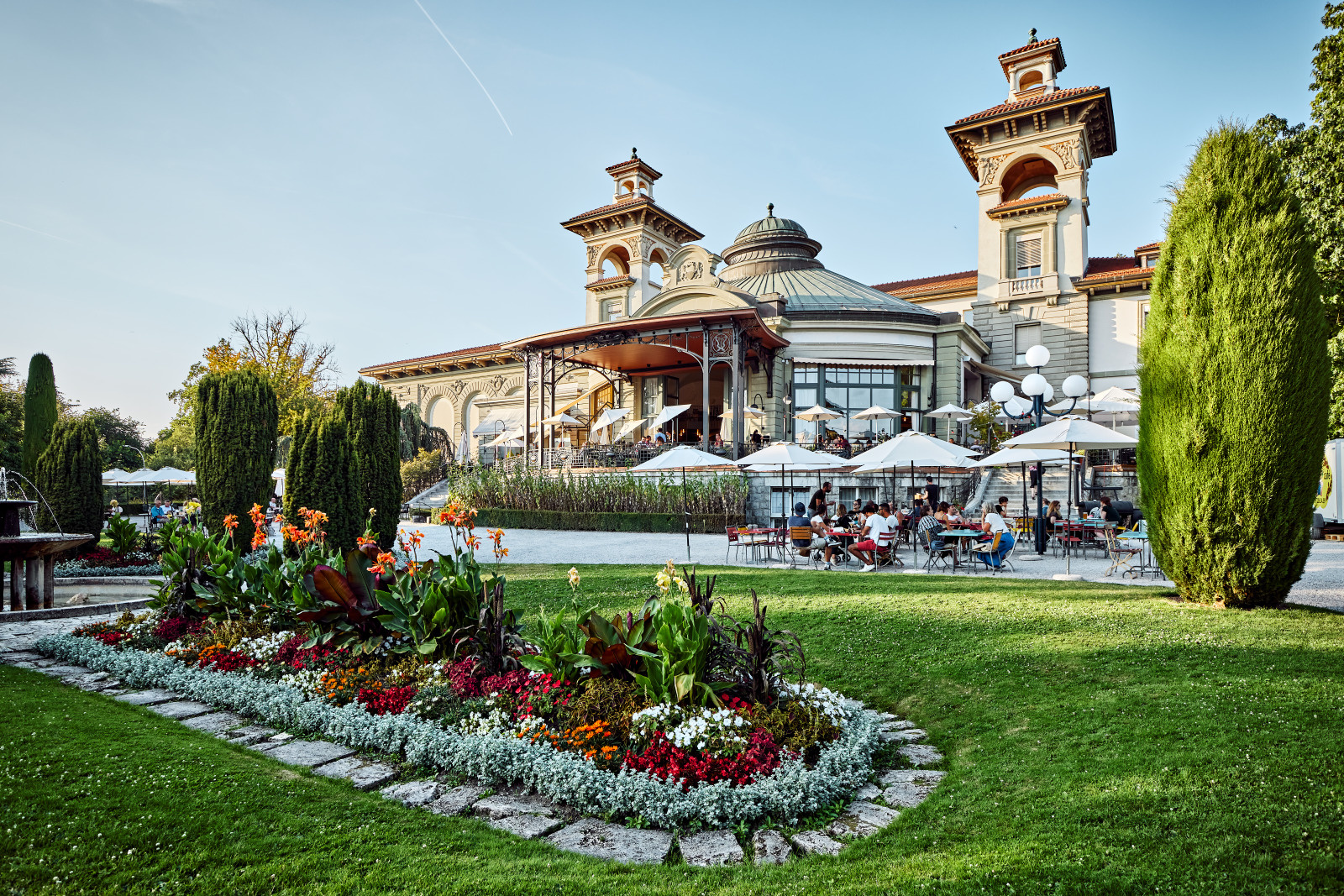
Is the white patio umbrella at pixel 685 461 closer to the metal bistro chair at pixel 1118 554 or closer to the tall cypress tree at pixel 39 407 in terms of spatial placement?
the metal bistro chair at pixel 1118 554

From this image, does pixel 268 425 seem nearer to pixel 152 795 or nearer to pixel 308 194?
pixel 308 194

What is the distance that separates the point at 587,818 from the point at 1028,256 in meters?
30.9

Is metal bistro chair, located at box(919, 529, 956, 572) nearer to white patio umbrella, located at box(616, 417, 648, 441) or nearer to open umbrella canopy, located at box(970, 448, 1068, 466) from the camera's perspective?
open umbrella canopy, located at box(970, 448, 1068, 466)

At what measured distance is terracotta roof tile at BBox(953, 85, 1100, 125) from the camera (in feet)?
89.2

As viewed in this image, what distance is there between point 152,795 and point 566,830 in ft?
6.30

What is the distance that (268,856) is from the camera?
2.89m

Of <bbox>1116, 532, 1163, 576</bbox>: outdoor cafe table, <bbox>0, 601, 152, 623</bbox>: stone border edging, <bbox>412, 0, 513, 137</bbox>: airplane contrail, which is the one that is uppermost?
<bbox>412, 0, 513, 137</bbox>: airplane contrail

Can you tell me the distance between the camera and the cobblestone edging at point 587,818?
3.15 m

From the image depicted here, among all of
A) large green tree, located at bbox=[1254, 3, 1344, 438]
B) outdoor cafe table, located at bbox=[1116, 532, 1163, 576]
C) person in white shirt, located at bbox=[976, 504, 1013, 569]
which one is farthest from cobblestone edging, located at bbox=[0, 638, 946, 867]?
large green tree, located at bbox=[1254, 3, 1344, 438]

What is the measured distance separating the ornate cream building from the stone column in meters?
14.6

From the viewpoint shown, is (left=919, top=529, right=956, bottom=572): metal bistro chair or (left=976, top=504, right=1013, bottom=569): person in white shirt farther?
(left=919, top=529, right=956, bottom=572): metal bistro chair

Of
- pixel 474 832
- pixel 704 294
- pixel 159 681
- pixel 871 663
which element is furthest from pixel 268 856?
pixel 704 294

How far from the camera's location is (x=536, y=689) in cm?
437

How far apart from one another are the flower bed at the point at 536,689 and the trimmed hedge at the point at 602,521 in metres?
12.2
